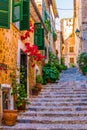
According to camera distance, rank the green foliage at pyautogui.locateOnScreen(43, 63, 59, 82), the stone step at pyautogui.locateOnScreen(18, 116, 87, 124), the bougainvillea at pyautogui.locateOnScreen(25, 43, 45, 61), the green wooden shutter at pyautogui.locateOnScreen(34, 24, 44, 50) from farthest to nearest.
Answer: the green foliage at pyautogui.locateOnScreen(43, 63, 59, 82) < the green wooden shutter at pyautogui.locateOnScreen(34, 24, 44, 50) < the bougainvillea at pyautogui.locateOnScreen(25, 43, 45, 61) < the stone step at pyautogui.locateOnScreen(18, 116, 87, 124)

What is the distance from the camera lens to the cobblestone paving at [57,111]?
9219mm

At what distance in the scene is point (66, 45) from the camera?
57094mm

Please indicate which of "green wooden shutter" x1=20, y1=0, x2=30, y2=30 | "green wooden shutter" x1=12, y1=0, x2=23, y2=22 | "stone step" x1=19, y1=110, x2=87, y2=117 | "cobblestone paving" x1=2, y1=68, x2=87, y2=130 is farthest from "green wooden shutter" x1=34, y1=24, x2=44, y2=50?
"green wooden shutter" x1=12, y1=0, x2=23, y2=22

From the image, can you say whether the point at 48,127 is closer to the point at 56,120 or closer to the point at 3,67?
the point at 56,120

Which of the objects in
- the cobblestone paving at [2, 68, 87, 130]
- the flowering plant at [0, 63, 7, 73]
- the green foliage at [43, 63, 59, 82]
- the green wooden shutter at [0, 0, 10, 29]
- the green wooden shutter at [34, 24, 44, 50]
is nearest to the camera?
the green wooden shutter at [0, 0, 10, 29]

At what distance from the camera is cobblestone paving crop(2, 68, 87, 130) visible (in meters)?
9.22

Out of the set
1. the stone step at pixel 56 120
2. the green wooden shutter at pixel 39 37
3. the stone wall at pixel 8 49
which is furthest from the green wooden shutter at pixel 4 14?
the green wooden shutter at pixel 39 37

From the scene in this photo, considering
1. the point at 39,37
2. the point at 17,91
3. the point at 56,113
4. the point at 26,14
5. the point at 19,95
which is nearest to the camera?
the point at 17,91

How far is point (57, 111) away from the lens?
429 inches

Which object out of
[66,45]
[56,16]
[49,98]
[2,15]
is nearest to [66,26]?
[66,45]

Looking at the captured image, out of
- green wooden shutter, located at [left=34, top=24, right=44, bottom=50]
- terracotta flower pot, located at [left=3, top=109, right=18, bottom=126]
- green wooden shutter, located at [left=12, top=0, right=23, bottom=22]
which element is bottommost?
terracotta flower pot, located at [left=3, top=109, right=18, bottom=126]

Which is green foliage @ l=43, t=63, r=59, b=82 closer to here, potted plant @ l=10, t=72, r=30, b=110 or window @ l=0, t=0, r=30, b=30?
potted plant @ l=10, t=72, r=30, b=110

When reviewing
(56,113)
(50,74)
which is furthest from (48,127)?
(50,74)

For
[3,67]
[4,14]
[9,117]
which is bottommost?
[9,117]
